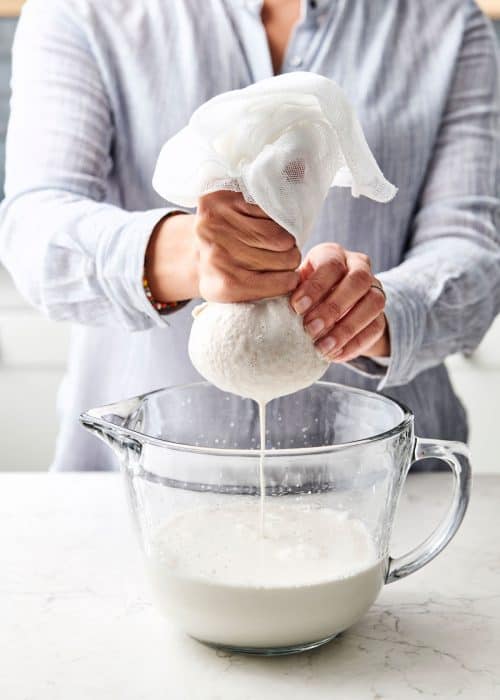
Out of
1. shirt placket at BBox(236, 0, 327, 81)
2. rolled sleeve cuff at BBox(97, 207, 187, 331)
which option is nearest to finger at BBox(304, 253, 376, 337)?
rolled sleeve cuff at BBox(97, 207, 187, 331)

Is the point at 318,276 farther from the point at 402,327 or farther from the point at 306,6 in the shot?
the point at 306,6

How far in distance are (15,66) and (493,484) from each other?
73 centimetres

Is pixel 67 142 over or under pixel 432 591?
over

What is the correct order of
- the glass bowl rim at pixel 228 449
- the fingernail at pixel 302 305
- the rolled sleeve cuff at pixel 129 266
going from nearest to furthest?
the glass bowl rim at pixel 228 449, the fingernail at pixel 302 305, the rolled sleeve cuff at pixel 129 266

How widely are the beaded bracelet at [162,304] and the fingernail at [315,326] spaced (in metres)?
0.24

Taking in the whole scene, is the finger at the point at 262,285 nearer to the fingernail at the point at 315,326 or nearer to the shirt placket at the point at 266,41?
the fingernail at the point at 315,326

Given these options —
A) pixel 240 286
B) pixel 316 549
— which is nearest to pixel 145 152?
pixel 240 286

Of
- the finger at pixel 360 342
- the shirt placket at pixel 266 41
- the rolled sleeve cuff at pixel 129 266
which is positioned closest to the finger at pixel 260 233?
the finger at pixel 360 342

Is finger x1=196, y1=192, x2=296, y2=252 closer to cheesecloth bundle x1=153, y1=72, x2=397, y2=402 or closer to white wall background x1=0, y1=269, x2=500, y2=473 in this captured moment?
cheesecloth bundle x1=153, y1=72, x2=397, y2=402

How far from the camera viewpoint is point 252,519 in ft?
2.08

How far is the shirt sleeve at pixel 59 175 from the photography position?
94 centimetres

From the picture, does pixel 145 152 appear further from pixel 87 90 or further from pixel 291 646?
pixel 291 646

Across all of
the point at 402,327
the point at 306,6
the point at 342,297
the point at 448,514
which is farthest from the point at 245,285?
the point at 306,6

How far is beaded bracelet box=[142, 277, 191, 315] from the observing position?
2.85 ft
